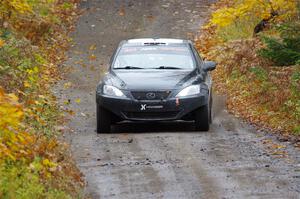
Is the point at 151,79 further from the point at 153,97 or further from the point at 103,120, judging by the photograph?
the point at 103,120

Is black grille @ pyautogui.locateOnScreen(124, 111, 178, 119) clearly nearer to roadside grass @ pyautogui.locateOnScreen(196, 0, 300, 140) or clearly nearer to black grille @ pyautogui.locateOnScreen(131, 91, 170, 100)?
black grille @ pyautogui.locateOnScreen(131, 91, 170, 100)

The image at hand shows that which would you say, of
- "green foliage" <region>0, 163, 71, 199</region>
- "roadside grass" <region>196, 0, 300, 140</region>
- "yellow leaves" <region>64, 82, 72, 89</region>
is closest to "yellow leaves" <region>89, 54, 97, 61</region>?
"roadside grass" <region>196, 0, 300, 140</region>

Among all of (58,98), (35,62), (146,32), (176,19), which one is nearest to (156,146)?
(58,98)

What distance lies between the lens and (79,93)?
22.3 meters

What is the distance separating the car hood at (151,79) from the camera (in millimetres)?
16203

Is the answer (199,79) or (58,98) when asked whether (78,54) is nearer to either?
(58,98)

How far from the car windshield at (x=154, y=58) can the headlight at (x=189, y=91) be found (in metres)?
1.04

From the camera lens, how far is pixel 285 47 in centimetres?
2002

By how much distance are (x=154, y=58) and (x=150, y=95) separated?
155 cm

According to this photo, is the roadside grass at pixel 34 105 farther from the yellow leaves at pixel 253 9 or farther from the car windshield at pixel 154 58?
the yellow leaves at pixel 253 9

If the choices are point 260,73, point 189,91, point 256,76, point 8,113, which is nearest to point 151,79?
point 189,91

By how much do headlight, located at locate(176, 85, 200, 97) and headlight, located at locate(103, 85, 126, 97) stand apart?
1.06 meters

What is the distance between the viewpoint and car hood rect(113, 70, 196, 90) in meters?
16.2

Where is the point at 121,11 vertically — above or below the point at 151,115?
below
